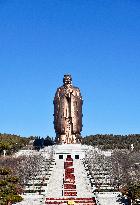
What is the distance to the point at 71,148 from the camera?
184 ft

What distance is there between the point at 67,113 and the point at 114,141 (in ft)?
41.4

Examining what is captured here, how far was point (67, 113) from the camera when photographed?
6031 centimetres

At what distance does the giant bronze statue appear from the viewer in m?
60.0

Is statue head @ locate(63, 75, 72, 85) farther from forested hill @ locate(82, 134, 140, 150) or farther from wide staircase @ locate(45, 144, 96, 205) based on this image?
wide staircase @ locate(45, 144, 96, 205)

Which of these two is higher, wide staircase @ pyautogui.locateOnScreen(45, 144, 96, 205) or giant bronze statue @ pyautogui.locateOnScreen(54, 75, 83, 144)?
giant bronze statue @ pyautogui.locateOnScreen(54, 75, 83, 144)

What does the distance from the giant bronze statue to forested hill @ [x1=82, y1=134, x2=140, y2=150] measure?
4.11 m

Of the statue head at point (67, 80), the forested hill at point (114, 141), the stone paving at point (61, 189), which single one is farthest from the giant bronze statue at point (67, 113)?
the stone paving at point (61, 189)

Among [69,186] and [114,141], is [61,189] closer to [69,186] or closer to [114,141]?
[69,186]

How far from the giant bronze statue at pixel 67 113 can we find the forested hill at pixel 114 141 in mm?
4108

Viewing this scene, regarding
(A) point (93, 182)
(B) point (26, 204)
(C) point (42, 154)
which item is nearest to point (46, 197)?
(B) point (26, 204)

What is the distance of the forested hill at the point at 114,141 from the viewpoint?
63.1m

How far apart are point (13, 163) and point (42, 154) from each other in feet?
17.3

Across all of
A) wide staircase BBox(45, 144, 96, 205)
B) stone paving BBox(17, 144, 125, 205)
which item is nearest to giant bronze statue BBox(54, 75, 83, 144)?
stone paving BBox(17, 144, 125, 205)

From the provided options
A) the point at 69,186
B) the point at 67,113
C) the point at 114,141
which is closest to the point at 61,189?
the point at 69,186
